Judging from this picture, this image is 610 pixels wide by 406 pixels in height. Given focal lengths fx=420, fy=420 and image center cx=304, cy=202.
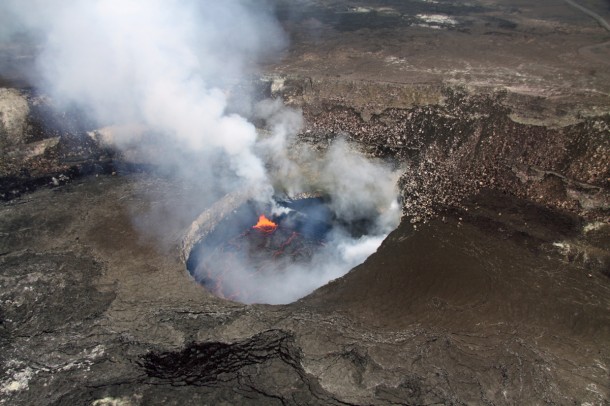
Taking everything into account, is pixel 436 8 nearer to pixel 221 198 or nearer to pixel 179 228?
pixel 221 198

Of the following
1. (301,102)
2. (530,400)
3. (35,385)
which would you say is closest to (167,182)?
(301,102)

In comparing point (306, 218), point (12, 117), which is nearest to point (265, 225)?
point (306, 218)

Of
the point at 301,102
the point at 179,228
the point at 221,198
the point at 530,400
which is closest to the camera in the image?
the point at 530,400

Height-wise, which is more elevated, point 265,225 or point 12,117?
point 12,117

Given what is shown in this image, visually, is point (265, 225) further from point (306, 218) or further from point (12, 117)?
point (12, 117)

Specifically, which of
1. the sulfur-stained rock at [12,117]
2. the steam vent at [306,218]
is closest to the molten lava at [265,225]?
the steam vent at [306,218]

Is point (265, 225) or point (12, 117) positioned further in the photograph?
point (12, 117)

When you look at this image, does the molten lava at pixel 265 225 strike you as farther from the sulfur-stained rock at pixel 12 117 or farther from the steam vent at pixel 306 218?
the sulfur-stained rock at pixel 12 117

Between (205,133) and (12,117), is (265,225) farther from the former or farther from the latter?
(12,117)
